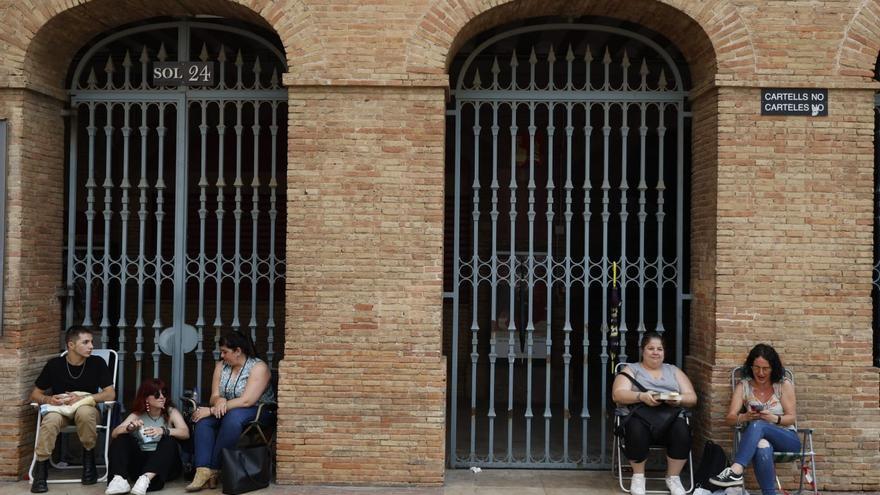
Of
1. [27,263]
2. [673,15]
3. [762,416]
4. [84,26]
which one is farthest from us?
[84,26]

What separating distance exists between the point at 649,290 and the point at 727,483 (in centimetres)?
583

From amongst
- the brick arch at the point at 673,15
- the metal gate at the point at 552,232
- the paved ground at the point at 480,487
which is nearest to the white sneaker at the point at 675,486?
the paved ground at the point at 480,487

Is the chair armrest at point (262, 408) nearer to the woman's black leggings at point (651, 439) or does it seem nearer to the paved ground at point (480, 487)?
the paved ground at point (480, 487)

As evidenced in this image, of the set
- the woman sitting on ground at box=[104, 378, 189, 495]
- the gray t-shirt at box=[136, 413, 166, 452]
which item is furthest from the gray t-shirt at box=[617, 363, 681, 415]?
the gray t-shirt at box=[136, 413, 166, 452]

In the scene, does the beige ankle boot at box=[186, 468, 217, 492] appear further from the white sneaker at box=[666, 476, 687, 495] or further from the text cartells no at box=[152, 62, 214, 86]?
the white sneaker at box=[666, 476, 687, 495]

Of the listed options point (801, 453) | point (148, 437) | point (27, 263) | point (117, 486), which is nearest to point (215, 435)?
point (148, 437)

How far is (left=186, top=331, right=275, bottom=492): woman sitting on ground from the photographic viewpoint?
21.0 ft

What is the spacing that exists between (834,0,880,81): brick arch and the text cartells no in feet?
18.1

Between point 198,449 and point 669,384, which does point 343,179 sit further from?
point 669,384

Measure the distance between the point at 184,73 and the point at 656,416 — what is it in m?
5.18

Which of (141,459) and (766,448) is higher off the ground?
(766,448)

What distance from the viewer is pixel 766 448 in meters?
5.98

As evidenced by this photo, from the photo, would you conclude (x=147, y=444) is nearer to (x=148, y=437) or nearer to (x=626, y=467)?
(x=148, y=437)

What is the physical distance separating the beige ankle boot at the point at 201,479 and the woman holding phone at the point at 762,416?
3960 millimetres
